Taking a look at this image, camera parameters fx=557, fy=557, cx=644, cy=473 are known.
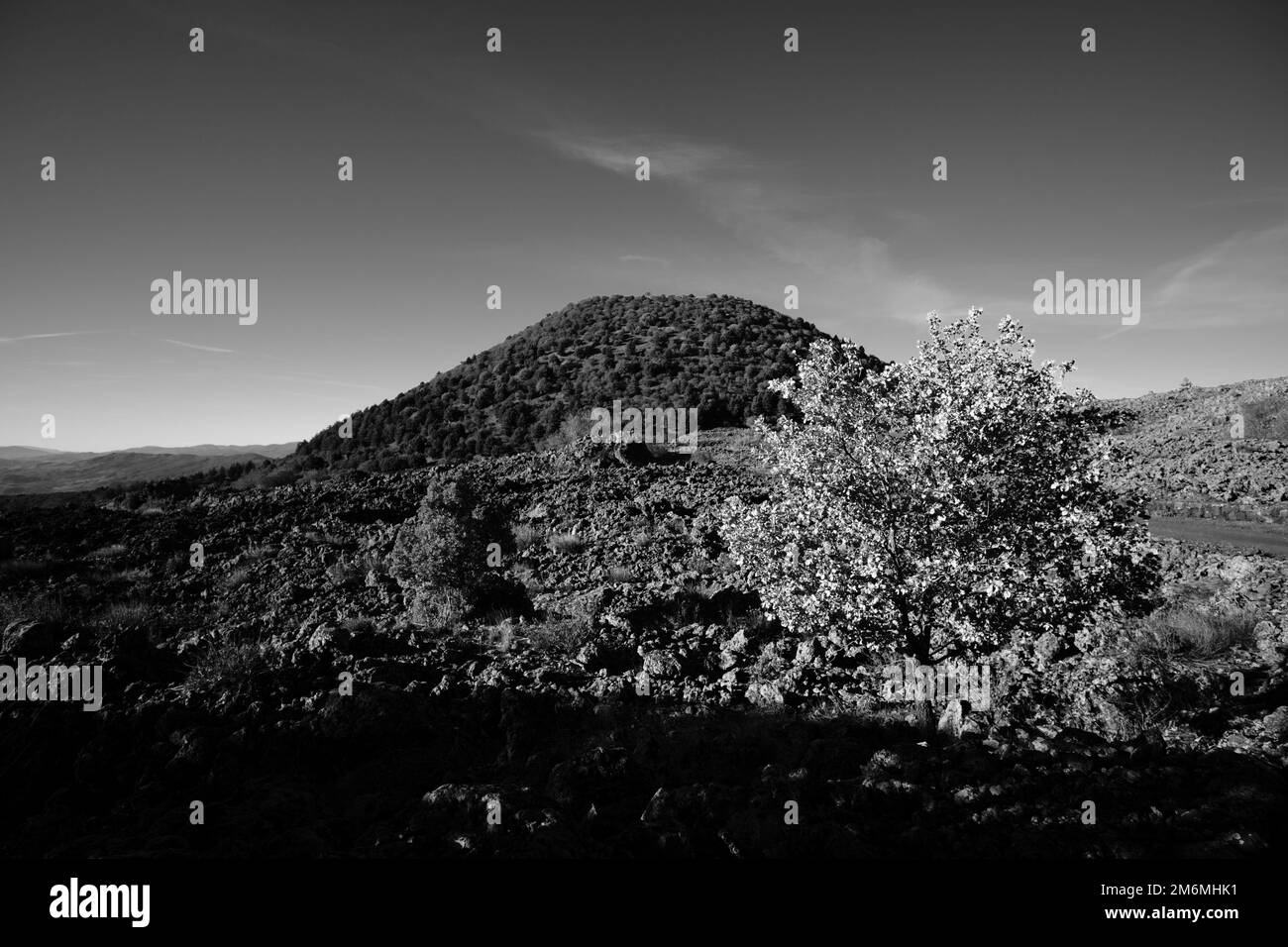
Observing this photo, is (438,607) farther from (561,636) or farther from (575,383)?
(575,383)

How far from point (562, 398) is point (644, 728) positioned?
40743 millimetres

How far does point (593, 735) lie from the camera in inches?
283

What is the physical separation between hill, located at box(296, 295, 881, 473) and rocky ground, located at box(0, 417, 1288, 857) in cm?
2203

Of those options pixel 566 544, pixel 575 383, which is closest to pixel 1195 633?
pixel 566 544

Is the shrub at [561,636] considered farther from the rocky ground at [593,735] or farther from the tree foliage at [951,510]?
the tree foliage at [951,510]

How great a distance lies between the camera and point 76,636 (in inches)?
323

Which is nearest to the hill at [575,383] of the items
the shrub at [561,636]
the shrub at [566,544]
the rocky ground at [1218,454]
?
the shrub at [566,544]

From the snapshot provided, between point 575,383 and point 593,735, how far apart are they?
141 feet

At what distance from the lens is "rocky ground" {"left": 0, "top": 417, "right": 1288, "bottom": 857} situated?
457 cm

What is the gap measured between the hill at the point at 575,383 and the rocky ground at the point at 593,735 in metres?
22.0

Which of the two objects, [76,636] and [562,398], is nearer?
[76,636]
